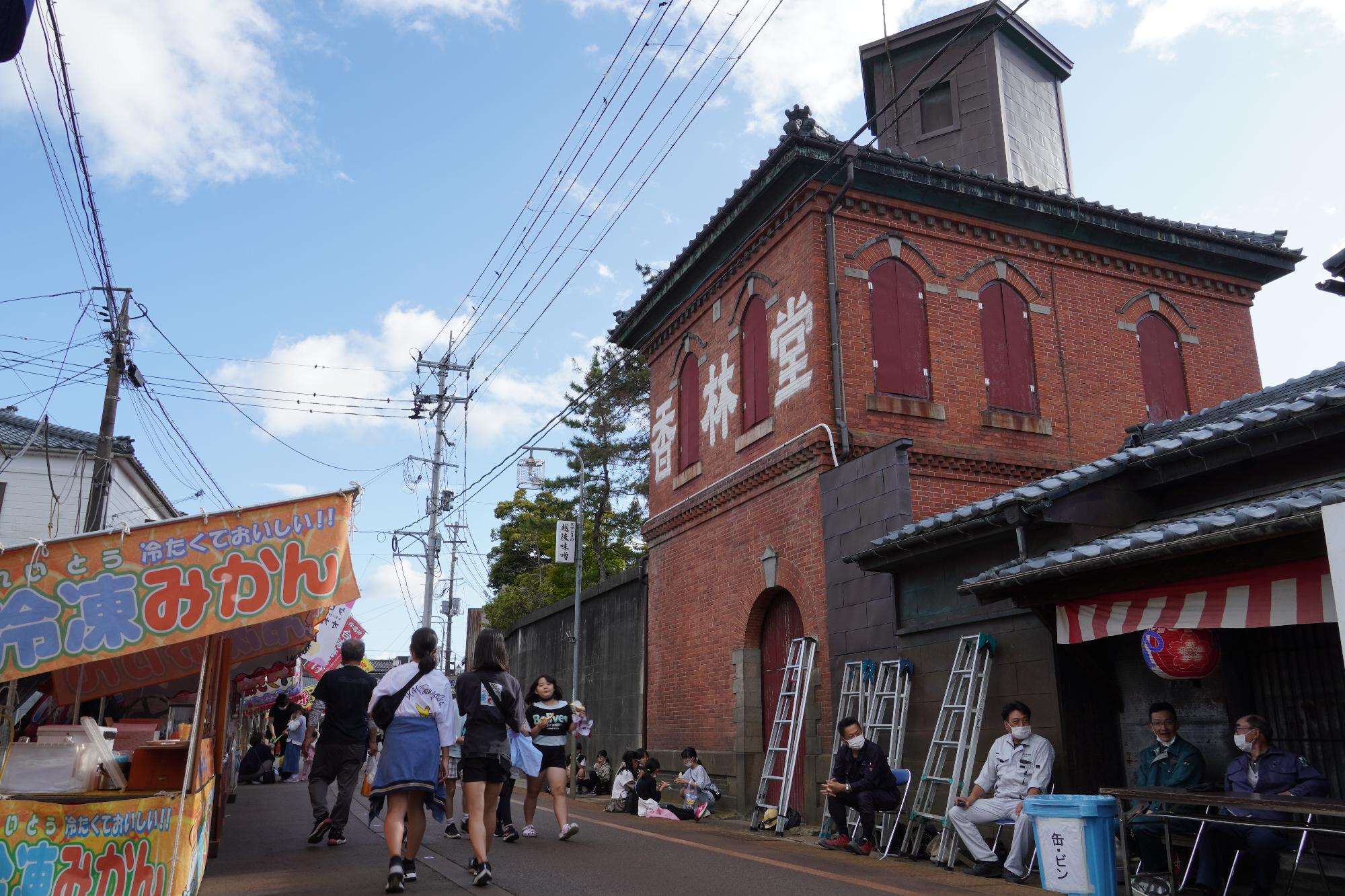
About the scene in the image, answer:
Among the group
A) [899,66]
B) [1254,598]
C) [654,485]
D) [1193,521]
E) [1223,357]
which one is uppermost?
[899,66]

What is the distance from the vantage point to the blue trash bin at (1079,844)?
6.93m

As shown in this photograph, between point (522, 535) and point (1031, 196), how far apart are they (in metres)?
29.0

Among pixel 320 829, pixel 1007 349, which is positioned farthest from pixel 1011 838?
pixel 1007 349

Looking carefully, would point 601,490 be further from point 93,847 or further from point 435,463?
point 93,847

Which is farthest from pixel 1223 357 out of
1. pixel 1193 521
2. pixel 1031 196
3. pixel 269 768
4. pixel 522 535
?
pixel 522 535

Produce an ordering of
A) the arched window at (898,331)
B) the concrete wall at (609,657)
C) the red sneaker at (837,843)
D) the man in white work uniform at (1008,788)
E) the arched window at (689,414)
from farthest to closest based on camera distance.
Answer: the concrete wall at (609,657)
the arched window at (689,414)
the arched window at (898,331)
the red sneaker at (837,843)
the man in white work uniform at (1008,788)

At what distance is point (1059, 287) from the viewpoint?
53.0 ft

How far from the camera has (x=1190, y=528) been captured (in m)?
7.30

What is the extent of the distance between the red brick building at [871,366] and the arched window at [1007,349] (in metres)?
0.03

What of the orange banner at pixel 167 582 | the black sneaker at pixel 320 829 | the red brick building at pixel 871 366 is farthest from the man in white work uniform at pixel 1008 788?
the orange banner at pixel 167 582

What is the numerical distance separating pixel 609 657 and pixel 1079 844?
14.7m

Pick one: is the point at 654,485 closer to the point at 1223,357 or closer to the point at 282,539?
the point at 1223,357

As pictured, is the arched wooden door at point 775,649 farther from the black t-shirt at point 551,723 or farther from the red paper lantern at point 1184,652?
the red paper lantern at point 1184,652

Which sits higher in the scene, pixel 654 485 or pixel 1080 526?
pixel 654 485
